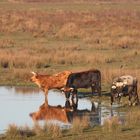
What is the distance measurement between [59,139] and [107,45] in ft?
84.8

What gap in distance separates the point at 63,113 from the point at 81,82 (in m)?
3.05

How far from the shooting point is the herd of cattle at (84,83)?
2067 centimetres

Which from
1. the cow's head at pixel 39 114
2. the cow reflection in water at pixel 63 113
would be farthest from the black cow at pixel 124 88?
the cow's head at pixel 39 114

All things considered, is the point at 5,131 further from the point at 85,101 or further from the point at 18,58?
the point at 18,58

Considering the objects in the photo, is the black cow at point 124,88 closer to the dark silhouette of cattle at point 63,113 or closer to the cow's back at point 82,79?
the dark silhouette of cattle at point 63,113

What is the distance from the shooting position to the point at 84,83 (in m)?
22.4

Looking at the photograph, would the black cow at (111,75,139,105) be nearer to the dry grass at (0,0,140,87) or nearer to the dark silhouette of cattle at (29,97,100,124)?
the dark silhouette of cattle at (29,97,100,124)

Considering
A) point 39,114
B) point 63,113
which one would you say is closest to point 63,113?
point 63,113

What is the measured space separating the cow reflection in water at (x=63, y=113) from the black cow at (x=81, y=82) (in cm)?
78

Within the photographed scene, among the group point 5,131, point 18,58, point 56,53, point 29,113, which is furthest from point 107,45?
point 5,131

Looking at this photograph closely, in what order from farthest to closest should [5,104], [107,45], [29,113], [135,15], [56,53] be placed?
[135,15]
[107,45]
[56,53]
[5,104]
[29,113]

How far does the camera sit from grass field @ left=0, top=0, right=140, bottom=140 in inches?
1039

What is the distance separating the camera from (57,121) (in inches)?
702

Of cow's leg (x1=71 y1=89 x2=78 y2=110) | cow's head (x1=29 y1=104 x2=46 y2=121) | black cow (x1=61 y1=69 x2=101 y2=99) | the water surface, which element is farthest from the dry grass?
cow's head (x1=29 y1=104 x2=46 y2=121)
